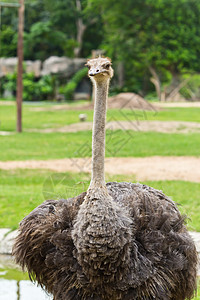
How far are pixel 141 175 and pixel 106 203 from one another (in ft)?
18.3

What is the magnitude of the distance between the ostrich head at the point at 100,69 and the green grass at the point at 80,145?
680 centimetres

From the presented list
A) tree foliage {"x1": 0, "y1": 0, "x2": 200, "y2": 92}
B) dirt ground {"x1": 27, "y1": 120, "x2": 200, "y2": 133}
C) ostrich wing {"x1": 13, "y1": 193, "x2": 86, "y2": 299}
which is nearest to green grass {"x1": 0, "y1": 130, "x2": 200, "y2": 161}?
dirt ground {"x1": 27, "y1": 120, "x2": 200, "y2": 133}

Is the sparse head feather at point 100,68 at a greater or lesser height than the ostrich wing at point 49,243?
greater

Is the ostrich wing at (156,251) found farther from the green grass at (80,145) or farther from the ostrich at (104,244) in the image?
the green grass at (80,145)

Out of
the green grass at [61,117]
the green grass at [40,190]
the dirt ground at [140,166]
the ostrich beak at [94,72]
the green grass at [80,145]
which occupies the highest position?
the ostrich beak at [94,72]

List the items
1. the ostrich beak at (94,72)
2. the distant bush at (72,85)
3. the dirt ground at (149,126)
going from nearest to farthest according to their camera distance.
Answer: the ostrich beak at (94,72) < the dirt ground at (149,126) < the distant bush at (72,85)

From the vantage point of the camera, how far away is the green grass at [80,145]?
10859mm

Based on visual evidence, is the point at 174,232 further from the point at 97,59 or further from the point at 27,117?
the point at 27,117

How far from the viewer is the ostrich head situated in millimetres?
2718

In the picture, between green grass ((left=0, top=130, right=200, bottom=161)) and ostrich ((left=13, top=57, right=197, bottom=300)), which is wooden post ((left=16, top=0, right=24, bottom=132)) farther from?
ostrich ((left=13, top=57, right=197, bottom=300))

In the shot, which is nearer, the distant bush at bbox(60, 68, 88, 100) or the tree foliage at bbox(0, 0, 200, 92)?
the distant bush at bbox(60, 68, 88, 100)

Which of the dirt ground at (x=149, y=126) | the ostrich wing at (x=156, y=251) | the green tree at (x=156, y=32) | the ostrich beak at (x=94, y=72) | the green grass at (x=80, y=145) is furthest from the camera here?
the green tree at (x=156, y=32)

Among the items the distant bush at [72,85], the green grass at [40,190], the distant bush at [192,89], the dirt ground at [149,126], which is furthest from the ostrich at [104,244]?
the distant bush at [192,89]

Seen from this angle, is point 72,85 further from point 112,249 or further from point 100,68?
point 112,249
